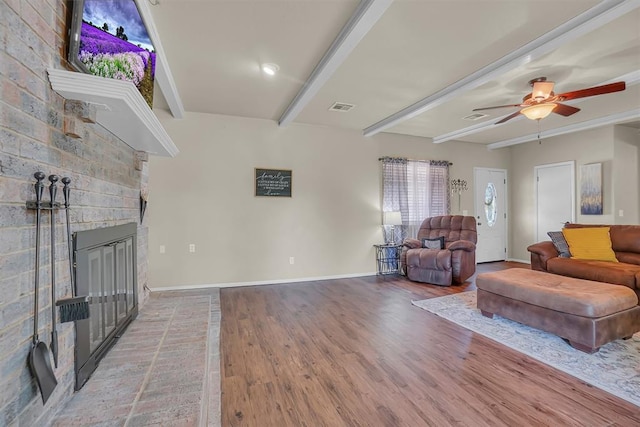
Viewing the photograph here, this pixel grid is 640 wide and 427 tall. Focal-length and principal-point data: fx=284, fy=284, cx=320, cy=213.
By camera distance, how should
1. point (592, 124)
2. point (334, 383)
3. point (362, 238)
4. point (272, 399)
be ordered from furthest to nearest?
1. point (362, 238)
2. point (592, 124)
3. point (334, 383)
4. point (272, 399)

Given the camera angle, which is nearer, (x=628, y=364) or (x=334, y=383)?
(x=334, y=383)

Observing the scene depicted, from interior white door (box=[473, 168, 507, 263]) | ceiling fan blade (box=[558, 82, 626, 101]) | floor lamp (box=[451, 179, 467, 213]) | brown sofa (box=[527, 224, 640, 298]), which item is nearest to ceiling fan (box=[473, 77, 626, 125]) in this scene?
ceiling fan blade (box=[558, 82, 626, 101])

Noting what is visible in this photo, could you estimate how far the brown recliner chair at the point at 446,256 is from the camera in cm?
436

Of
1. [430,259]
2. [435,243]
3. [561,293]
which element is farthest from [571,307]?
[435,243]

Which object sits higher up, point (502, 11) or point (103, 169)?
point (502, 11)

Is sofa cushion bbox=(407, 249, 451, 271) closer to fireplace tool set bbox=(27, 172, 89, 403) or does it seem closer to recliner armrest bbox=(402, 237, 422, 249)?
recliner armrest bbox=(402, 237, 422, 249)

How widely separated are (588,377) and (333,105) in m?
3.65

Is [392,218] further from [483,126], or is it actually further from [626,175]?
[626,175]

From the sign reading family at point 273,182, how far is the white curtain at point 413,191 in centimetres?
182

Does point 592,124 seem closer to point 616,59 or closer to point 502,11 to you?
point 616,59

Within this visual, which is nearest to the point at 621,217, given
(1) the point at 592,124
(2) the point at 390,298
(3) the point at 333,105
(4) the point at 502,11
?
(1) the point at 592,124

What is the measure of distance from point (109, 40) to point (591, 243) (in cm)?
531

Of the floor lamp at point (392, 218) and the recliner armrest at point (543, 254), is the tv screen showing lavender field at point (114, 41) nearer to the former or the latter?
the floor lamp at point (392, 218)

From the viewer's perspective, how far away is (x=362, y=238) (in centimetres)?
510
